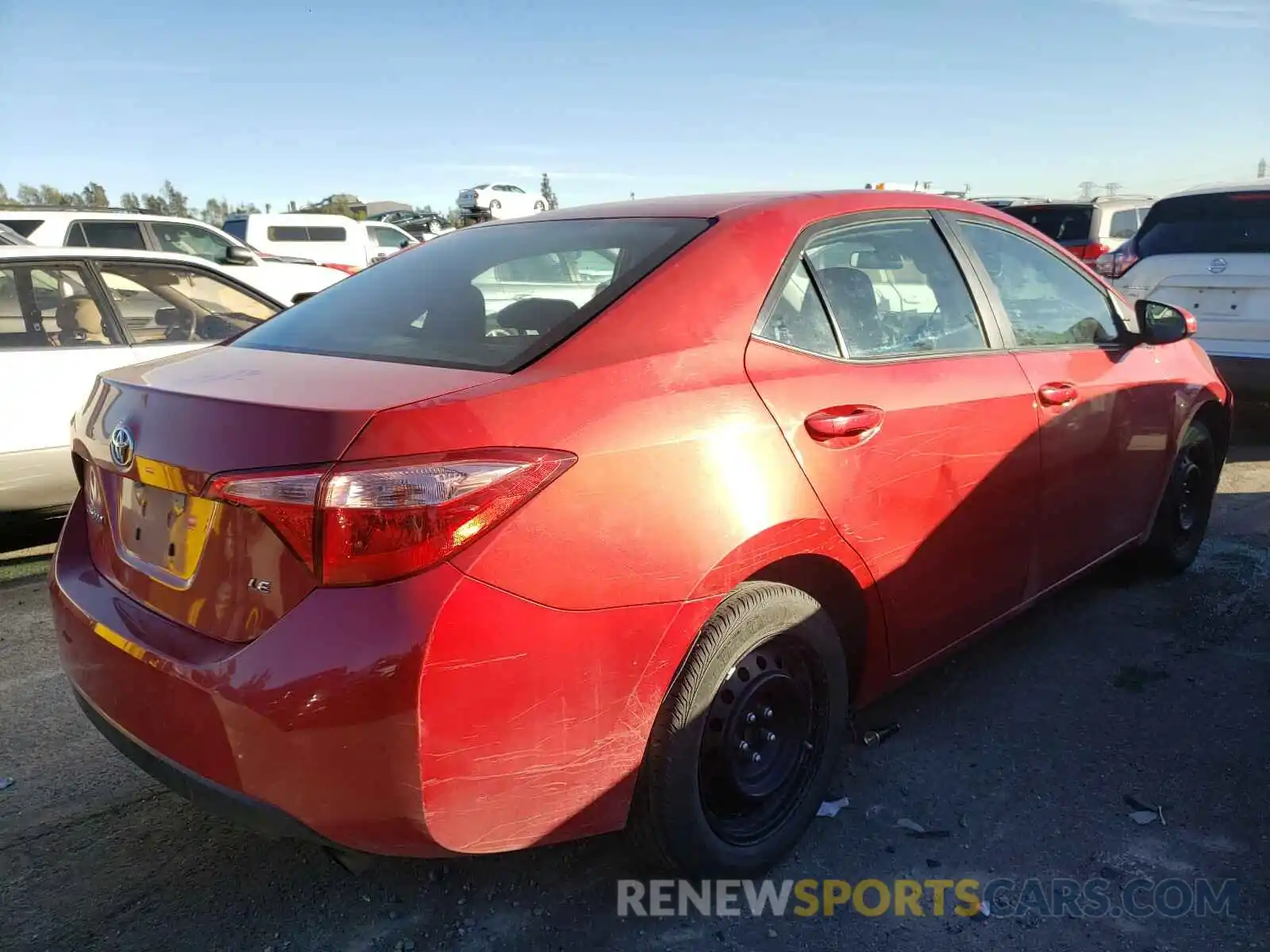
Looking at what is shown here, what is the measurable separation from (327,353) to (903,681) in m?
1.84

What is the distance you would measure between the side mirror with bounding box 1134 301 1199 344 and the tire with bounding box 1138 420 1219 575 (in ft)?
1.71

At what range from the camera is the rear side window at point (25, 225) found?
33.7 feet

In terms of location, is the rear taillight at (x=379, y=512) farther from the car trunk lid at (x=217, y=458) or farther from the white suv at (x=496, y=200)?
the white suv at (x=496, y=200)

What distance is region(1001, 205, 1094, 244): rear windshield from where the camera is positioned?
12.1 metres

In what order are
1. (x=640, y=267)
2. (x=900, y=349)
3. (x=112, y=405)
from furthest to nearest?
(x=900, y=349)
(x=640, y=267)
(x=112, y=405)

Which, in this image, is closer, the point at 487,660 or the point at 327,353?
the point at 487,660

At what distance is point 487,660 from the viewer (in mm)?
1750

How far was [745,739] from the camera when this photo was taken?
237cm

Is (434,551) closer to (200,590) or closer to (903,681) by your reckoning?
(200,590)

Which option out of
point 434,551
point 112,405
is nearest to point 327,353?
point 112,405

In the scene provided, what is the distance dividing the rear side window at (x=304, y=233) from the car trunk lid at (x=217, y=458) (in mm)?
18061

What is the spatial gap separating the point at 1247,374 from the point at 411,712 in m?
6.53

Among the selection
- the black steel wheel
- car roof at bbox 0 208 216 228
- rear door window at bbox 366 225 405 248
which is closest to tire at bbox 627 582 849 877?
the black steel wheel

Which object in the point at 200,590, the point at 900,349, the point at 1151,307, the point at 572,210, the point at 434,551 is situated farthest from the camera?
the point at 1151,307
